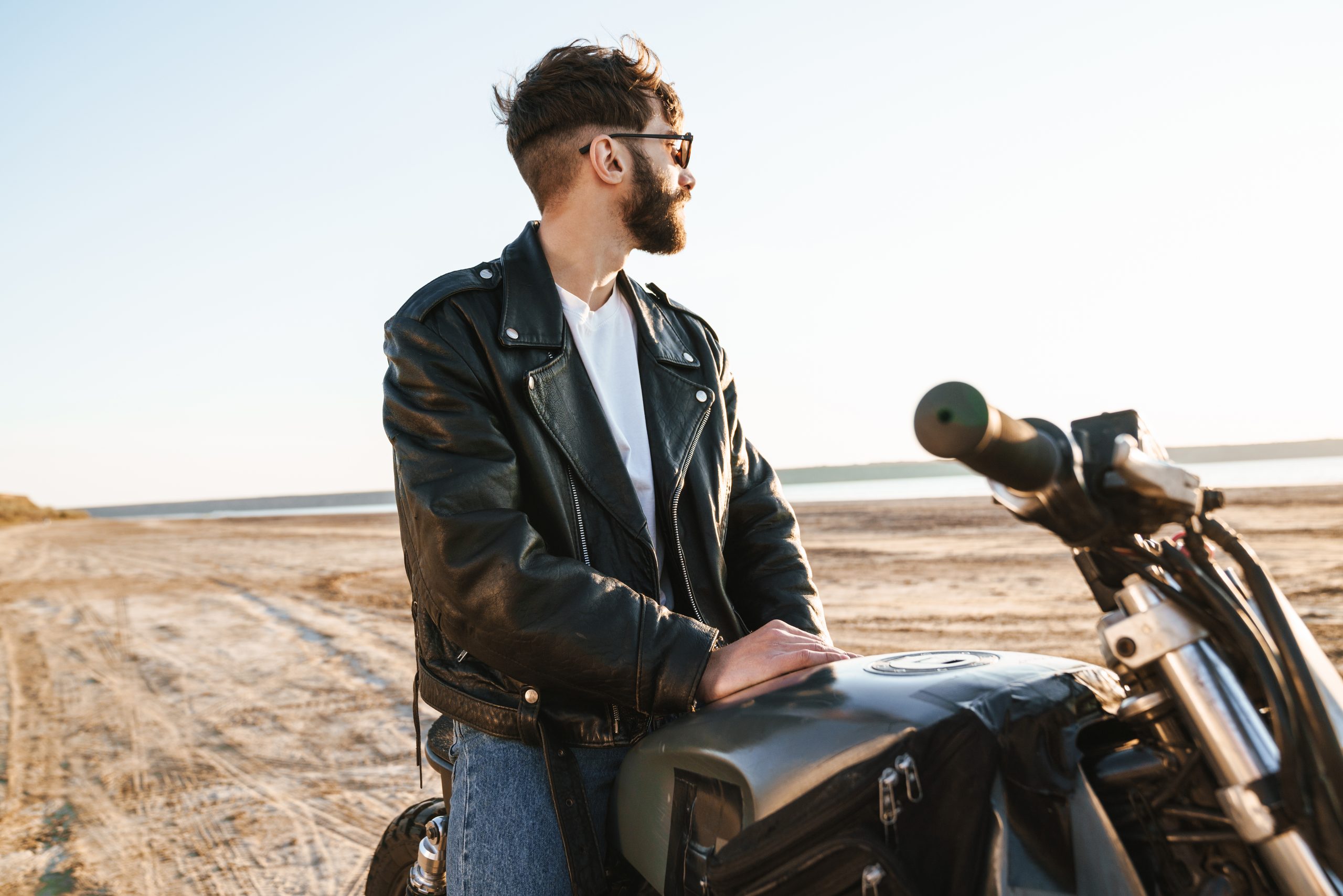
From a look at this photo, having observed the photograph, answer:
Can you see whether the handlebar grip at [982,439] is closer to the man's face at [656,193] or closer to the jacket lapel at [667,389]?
the jacket lapel at [667,389]

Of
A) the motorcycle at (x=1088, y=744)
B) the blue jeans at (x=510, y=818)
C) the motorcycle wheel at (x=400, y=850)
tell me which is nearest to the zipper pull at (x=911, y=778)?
the motorcycle at (x=1088, y=744)

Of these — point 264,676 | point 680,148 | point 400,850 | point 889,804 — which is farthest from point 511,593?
point 264,676

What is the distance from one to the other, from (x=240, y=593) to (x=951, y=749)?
11515 mm

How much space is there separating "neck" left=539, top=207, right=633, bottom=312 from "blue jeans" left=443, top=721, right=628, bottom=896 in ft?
3.45

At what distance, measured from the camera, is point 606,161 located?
222 centimetres

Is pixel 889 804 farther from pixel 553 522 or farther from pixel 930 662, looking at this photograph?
pixel 553 522

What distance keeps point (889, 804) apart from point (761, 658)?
0.50 metres

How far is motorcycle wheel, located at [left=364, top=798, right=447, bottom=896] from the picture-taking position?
207 cm

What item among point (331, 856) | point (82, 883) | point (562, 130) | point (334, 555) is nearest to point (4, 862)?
point (82, 883)

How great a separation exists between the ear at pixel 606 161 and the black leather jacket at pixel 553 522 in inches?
8.6

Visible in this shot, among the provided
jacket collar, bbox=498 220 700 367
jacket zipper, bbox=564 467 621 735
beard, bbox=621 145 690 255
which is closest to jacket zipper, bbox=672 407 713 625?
jacket zipper, bbox=564 467 621 735

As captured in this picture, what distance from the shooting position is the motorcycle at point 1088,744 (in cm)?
90

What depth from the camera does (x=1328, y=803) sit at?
89 cm

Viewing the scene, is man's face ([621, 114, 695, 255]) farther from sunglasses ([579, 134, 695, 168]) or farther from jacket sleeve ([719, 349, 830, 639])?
jacket sleeve ([719, 349, 830, 639])
